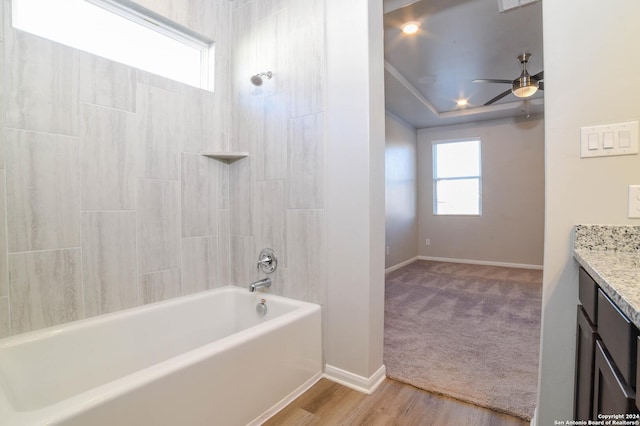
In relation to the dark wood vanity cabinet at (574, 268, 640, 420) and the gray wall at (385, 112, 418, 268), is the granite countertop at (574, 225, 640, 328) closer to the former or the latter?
the dark wood vanity cabinet at (574, 268, 640, 420)

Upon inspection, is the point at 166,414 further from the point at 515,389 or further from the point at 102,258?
the point at 515,389

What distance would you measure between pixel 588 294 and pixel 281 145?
1.77 m

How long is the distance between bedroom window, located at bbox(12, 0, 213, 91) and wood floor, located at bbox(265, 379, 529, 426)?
2.25m

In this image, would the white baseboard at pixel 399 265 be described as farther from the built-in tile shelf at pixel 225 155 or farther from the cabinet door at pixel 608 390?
the cabinet door at pixel 608 390

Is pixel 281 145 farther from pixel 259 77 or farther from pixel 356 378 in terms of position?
pixel 356 378

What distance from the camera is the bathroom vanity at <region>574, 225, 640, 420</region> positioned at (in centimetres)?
66

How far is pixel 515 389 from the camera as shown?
5.79ft

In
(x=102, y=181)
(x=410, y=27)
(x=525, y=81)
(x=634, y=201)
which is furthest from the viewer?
(x=525, y=81)

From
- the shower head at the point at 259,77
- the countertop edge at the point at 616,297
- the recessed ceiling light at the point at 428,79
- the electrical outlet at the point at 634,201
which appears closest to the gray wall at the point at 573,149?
the electrical outlet at the point at 634,201

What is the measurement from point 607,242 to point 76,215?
2.48 metres

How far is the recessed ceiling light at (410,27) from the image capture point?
8.80ft

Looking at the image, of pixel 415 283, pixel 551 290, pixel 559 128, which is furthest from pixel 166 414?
pixel 415 283

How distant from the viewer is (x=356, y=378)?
5.98 feet

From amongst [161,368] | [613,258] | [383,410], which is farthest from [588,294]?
[161,368]
